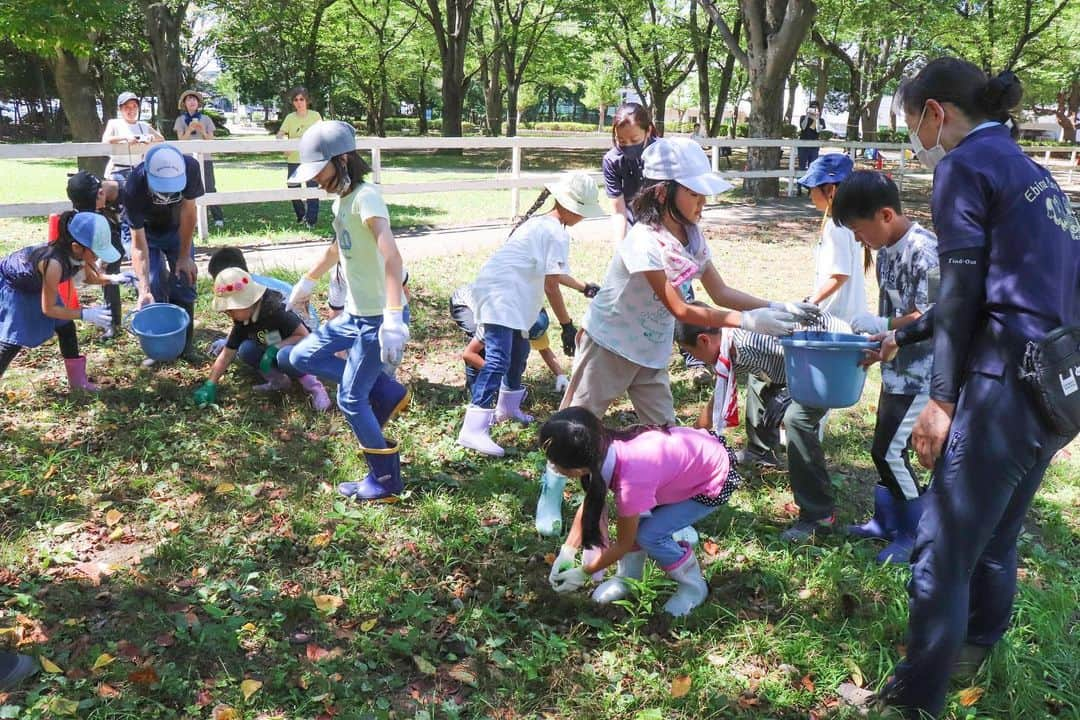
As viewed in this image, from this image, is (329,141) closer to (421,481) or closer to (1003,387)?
(421,481)

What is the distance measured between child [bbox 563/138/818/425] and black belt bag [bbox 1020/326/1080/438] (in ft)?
3.37

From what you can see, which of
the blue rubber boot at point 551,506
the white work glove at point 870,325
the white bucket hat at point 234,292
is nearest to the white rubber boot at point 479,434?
Answer: the blue rubber boot at point 551,506

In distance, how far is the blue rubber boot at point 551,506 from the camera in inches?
156

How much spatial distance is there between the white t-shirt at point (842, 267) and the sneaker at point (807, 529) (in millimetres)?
987

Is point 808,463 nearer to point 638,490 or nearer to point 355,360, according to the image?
point 638,490

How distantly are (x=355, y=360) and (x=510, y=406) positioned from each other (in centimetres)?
144

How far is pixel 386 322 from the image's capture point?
152 inches

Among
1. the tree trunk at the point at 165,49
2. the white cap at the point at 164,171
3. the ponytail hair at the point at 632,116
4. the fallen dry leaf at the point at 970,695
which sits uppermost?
the tree trunk at the point at 165,49

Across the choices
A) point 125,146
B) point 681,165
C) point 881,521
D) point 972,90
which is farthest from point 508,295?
point 125,146

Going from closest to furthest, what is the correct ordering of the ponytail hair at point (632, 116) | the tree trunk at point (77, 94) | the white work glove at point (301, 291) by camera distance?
the white work glove at point (301, 291)
the ponytail hair at point (632, 116)
the tree trunk at point (77, 94)

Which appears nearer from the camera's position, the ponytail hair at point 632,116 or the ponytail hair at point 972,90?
the ponytail hair at point 972,90

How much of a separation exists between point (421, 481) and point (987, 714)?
8.94 feet

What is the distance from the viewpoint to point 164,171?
5.44 metres

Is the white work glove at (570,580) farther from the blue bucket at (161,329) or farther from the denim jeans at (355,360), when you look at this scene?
the blue bucket at (161,329)
